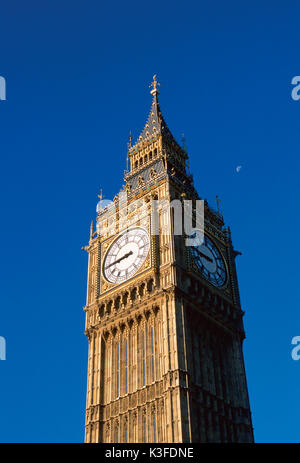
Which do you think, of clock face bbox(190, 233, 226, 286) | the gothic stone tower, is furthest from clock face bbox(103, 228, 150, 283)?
clock face bbox(190, 233, 226, 286)

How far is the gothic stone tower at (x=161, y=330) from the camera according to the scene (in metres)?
54.6

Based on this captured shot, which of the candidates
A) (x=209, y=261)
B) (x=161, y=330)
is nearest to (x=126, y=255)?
(x=209, y=261)

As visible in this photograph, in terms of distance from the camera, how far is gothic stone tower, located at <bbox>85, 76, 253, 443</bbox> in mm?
54625

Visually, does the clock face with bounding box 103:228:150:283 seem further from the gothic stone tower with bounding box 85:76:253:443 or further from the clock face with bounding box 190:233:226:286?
the clock face with bounding box 190:233:226:286

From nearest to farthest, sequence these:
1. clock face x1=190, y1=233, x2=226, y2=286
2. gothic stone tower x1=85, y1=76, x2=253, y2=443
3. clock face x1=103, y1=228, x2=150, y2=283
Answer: gothic stone tower x1=85, y1=76, x2=253, y2=443
clock face x1=103, y1=228, x2=150, y2=283
clock face x1=190, y1=233, x2=226, y2=286

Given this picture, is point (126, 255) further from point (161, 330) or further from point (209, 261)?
point (161, 330)

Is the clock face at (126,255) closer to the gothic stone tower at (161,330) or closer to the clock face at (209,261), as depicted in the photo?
the gothic stone tower at (161,330)

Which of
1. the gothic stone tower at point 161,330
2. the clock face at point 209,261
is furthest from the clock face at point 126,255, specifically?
the clock face at point 209,261

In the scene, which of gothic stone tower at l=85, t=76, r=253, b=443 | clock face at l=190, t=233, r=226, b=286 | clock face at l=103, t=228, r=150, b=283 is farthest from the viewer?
clock face at l=190, t=233, r=226, b=286

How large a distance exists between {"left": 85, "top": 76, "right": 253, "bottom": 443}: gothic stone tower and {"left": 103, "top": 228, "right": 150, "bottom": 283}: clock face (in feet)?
0.37

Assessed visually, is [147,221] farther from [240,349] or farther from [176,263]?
[240,349]

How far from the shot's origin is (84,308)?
65250mm

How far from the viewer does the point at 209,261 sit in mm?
65625
